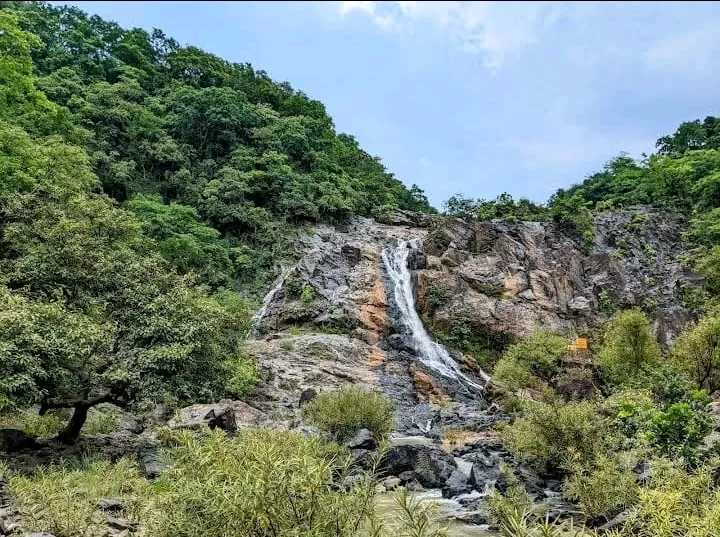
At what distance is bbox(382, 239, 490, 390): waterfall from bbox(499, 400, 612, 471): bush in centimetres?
1565

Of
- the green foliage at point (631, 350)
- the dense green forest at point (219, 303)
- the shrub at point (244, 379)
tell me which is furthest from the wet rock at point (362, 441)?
the green foliage at point (631, 350)

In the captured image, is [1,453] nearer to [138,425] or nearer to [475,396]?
[138,425]

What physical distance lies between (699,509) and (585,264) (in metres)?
35.2

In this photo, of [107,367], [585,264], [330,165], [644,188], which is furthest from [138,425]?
[644,188]

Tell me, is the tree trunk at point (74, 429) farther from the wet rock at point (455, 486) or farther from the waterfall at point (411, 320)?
the waterfall at point (411, 320)

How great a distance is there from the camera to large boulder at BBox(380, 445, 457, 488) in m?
15.5

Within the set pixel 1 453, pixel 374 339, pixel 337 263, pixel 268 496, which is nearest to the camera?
pixel 268 496

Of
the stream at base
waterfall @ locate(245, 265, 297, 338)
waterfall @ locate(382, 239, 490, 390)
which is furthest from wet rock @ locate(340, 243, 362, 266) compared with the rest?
the stream at base

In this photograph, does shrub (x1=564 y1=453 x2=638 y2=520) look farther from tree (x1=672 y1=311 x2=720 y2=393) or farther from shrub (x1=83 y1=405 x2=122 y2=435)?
shrub (x1=83 y1=405 x2=122 y2=435)

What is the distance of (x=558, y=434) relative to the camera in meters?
14.5

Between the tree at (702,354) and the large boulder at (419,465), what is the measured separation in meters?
11.7

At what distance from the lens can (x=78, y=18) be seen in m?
57.9

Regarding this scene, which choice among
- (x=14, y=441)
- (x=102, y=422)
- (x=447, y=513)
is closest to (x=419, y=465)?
(x=447, y=513)

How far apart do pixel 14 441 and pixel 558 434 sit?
13.7m
